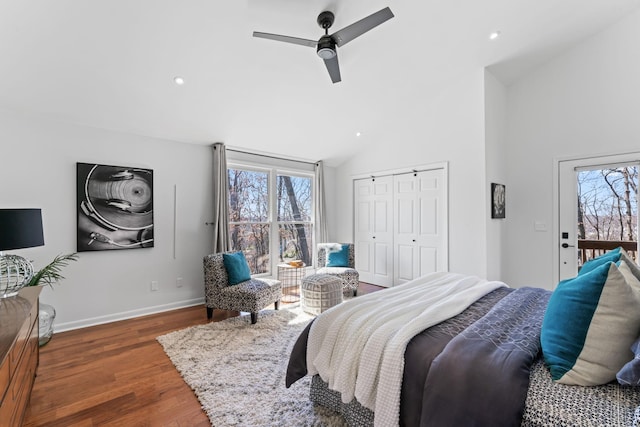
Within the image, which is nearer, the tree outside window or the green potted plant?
the green potted plant

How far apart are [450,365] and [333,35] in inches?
96.8

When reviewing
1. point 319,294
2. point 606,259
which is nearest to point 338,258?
point 319,294

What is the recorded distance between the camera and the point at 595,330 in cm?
113

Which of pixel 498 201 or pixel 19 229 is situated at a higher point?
pixel 498 201

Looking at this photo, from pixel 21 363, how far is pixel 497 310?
112 inches

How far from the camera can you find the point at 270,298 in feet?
11.5

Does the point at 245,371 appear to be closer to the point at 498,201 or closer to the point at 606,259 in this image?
the point at 606,259

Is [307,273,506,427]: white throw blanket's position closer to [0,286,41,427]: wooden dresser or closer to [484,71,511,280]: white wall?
[0,286,41,427]: wooden dresser

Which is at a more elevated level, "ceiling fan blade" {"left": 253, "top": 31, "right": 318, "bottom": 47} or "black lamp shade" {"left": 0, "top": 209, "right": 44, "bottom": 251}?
"ceiling fan blade" {"left": 253, "top": 31, "right": 318, "bottom": 47}

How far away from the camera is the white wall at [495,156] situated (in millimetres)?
3727

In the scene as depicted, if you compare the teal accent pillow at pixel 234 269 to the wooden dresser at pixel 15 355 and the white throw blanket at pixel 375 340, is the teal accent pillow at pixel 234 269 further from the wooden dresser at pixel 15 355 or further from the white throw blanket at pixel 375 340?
the white throw blanket at pixel 375 340

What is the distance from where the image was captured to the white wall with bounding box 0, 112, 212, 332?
2973 mm

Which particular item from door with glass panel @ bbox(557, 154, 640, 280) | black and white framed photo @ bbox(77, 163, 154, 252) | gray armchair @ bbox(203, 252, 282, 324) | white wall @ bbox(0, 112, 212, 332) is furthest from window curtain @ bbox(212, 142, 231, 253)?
Result: door with glass panel @ bbox(557, 154, 640, 280)

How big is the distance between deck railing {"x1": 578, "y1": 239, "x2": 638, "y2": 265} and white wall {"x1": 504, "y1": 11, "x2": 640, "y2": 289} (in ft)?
0.93
